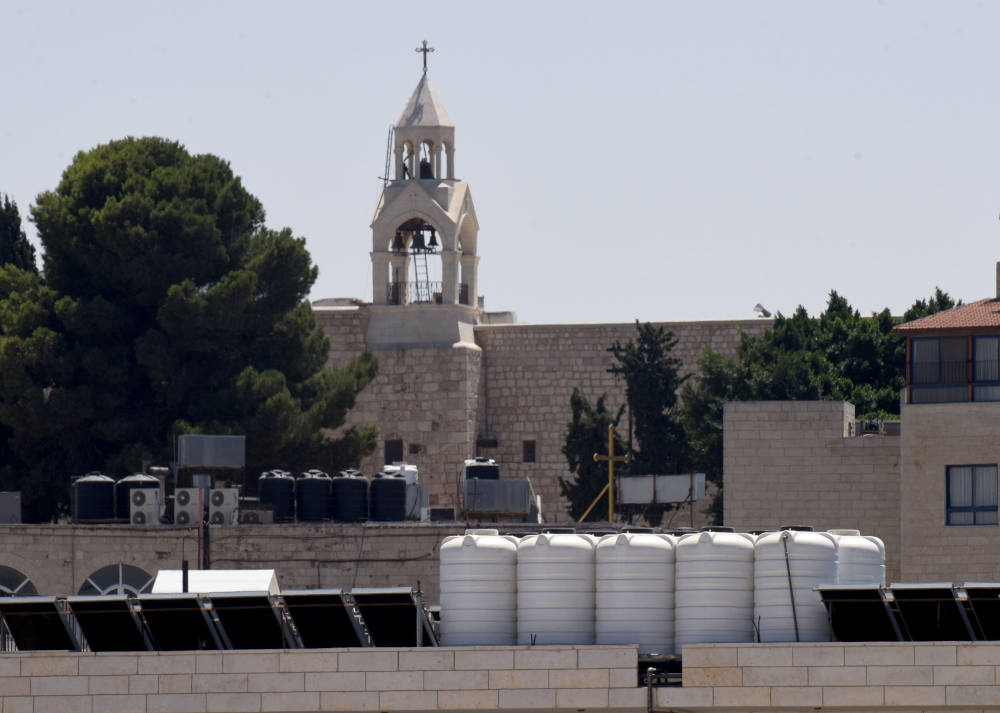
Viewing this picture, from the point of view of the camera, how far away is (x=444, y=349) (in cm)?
6750

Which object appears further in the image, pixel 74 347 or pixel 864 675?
pixel 74 347

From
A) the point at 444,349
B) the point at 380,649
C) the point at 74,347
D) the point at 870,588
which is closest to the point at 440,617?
the point at 380,649

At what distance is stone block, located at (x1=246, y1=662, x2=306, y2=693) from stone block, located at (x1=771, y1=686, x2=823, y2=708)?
15.0 ft

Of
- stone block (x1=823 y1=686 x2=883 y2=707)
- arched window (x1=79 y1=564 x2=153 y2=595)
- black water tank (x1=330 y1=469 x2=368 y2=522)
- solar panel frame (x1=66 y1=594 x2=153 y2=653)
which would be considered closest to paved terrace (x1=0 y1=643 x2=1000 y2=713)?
stone block (x1=823 y1=686 x2=883 y2=707)

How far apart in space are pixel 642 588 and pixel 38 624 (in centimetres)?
624

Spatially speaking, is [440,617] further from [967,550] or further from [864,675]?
[967,550]

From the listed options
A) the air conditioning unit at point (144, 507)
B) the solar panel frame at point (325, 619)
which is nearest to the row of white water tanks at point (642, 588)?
the solar panel frame at point (325, 619)

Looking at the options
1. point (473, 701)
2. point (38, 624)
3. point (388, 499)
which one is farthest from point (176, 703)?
point (388, 499)

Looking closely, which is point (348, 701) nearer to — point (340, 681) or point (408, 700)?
point (340, 681)

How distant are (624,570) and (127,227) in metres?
38.4

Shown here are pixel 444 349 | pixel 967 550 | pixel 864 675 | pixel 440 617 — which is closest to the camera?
pixel 864 675

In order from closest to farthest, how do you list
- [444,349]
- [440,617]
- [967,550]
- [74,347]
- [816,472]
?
[440,617]
[967,550]
[816,472]
[74,347]
[444,349]

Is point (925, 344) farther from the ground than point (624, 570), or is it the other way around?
point (925, 344)

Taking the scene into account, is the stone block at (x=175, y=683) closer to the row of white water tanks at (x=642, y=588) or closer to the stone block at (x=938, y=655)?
the row of white water tanks at (x=642, y=588)
